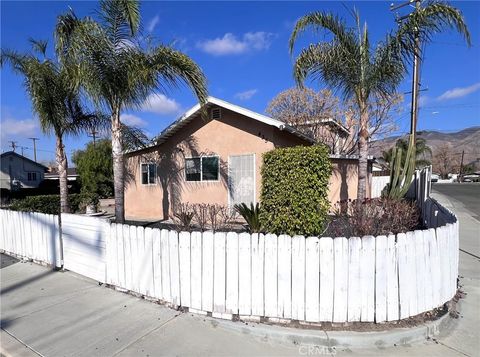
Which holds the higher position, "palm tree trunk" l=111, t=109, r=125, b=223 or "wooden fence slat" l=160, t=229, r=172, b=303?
"palm tree trunk" l=111, t=109, r=125, b=223

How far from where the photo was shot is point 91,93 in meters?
8.24

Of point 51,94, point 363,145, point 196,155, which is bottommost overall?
point 196,155

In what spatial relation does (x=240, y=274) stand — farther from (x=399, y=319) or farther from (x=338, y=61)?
(x=338, y=61)

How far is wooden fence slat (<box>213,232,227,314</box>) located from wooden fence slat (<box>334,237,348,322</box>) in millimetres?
1404

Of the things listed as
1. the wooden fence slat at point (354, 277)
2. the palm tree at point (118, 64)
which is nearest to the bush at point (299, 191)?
the wooden fence slat at point (354, 277)

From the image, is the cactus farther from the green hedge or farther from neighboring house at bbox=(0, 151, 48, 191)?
neighboring house at bbox=(0, 151, 48, 191)

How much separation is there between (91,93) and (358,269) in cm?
714

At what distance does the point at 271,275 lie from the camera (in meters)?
4.36

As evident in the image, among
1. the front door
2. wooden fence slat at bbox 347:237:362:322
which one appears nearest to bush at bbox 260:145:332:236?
wooden fence slat at bbox 347:237:362:322

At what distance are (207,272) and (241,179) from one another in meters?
7.38

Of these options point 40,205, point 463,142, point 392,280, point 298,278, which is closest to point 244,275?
point 298,278

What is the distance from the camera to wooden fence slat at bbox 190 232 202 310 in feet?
15.4

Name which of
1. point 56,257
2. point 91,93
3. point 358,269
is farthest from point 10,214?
point 358,269

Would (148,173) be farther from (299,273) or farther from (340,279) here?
(340,279)
